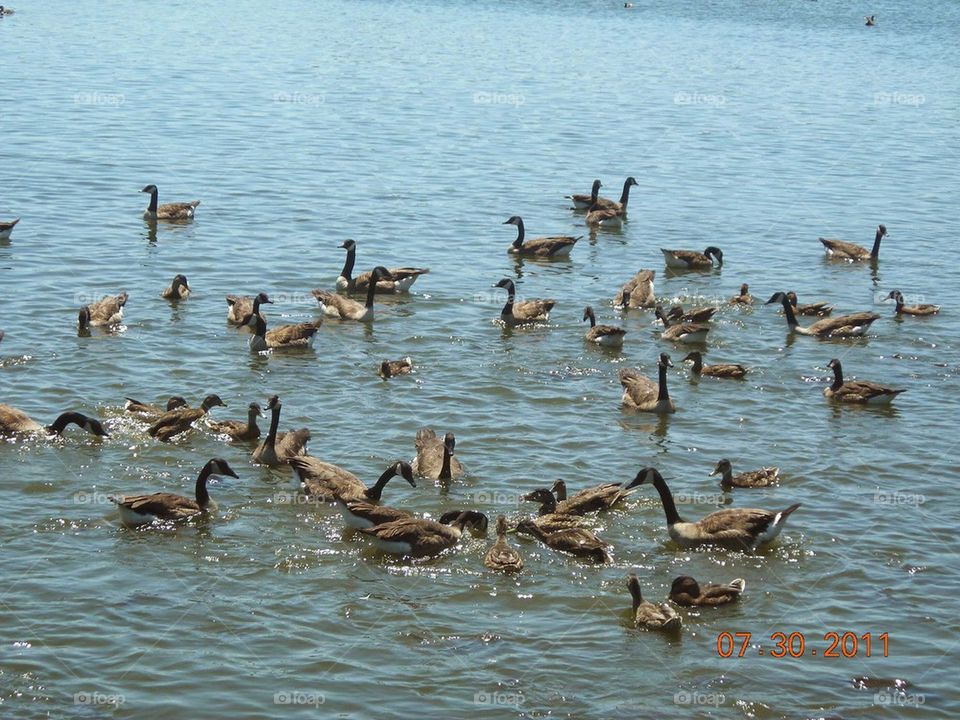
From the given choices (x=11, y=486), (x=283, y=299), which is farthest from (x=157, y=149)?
(x=11, y=486)

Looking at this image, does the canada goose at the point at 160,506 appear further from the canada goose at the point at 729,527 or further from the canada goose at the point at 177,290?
the canada goose at the point at 177,290

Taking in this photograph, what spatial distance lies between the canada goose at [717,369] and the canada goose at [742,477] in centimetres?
451

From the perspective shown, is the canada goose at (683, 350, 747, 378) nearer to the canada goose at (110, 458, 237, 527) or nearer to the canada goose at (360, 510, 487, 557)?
the canada goose at (360, 510, 487, 557)

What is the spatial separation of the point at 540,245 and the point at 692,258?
347 centimetres

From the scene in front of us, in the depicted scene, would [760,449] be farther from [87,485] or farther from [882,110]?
[882,110]

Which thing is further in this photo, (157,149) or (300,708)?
(157,149)

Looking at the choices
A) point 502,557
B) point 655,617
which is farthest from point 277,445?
point 655,617

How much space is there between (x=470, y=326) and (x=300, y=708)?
13166mm

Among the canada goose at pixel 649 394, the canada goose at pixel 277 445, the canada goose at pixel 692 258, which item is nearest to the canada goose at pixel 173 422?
the canada goose at pixel 277 445

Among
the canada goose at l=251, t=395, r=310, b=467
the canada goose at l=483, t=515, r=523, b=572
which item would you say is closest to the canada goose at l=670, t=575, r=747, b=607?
the canada goose at l=483, t=515, r=523, b=572

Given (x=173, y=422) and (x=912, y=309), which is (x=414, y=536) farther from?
(x=912, y=309)

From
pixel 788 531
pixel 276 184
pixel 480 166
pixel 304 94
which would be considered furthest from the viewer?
pixel 304 94

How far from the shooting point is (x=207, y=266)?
2869 cm

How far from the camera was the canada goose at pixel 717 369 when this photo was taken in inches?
903
